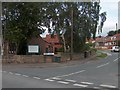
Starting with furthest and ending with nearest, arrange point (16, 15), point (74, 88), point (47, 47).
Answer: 1. point (47, 47)
2. point (16, 15)
3. point (74, 88)

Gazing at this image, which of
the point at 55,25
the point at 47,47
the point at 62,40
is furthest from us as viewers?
the point at 47,47

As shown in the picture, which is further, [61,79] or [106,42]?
[106,42]

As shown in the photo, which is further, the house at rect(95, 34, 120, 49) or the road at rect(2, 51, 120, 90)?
the house at rect(95, 34, 120, 49)

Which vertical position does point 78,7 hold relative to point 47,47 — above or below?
above

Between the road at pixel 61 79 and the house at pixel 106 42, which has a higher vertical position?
the house at pixel 106 42

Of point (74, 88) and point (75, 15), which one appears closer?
point (74, 88)

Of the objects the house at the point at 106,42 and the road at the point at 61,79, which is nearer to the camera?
the road at the point at 61,79

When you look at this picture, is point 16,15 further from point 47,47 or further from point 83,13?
point 47,47

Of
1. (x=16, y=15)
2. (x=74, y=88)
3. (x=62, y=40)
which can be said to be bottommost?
(x=74, y=88)

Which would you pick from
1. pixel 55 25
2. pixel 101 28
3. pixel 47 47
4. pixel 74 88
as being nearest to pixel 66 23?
pixel 55 25

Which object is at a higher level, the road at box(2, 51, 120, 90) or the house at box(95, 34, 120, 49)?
the house at box(95, 34, 120, 49)

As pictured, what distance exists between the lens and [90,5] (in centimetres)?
4697

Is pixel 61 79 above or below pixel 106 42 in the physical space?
below

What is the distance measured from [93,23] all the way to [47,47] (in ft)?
60.1
